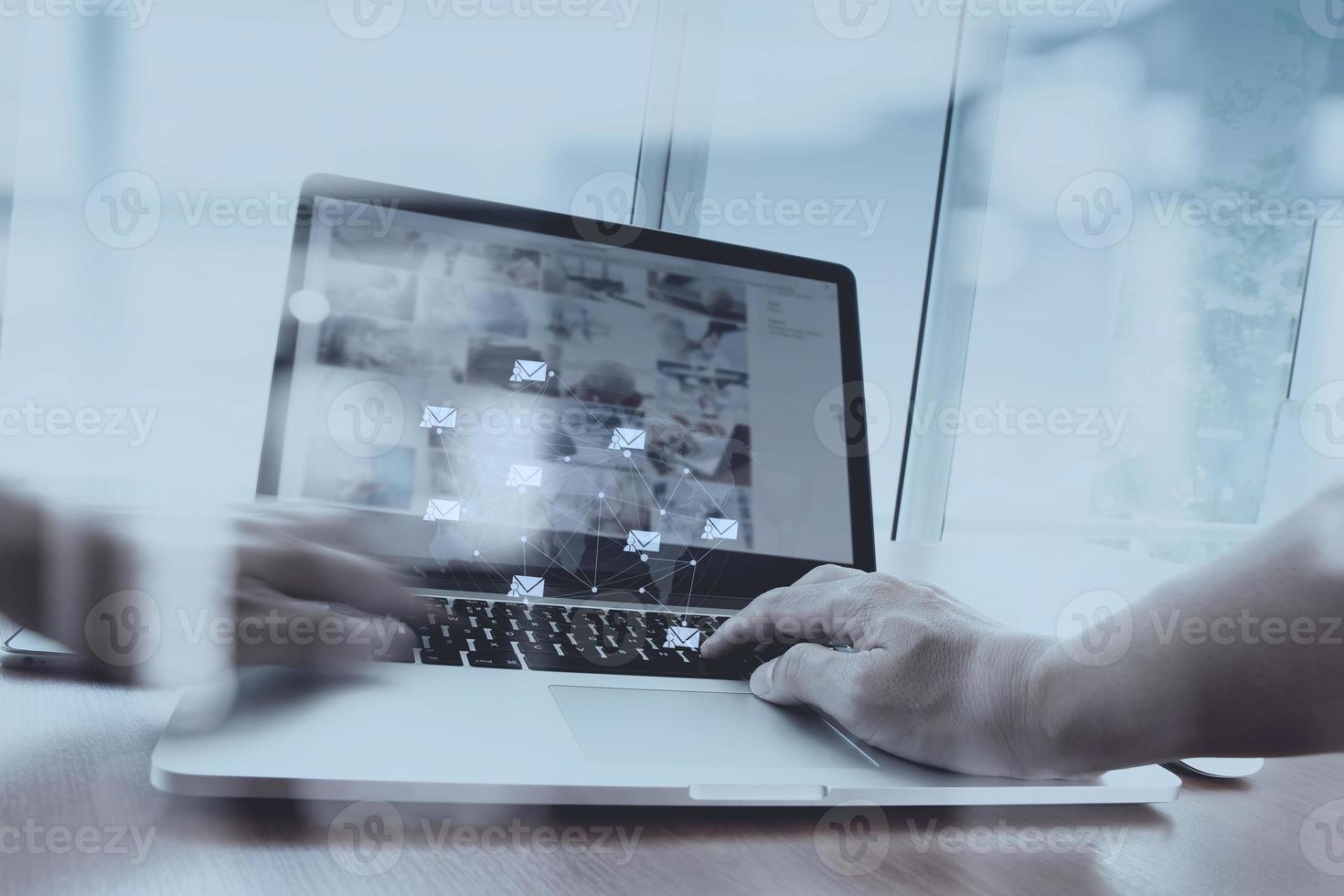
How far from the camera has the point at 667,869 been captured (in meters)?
0.34

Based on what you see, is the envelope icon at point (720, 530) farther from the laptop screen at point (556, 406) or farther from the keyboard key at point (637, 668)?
the keyboard key at point (637, 668)

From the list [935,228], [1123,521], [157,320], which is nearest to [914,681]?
[157,320]

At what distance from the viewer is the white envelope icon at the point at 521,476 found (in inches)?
28.6

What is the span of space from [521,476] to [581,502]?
0.20 ft

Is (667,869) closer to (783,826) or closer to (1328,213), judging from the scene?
(783,826)

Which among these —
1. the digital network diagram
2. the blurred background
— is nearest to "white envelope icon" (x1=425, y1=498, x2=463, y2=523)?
the digital network diagram

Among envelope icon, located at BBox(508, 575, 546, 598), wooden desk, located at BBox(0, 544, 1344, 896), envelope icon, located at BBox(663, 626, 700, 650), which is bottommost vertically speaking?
wooden desk, located at BBox(0, 544, 1344, 896)

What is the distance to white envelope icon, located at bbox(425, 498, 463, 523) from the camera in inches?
27.9

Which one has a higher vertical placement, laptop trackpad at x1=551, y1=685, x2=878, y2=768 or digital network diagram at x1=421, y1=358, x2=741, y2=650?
digital network diagram at x1=421, y1=358, x2=741, y2=650

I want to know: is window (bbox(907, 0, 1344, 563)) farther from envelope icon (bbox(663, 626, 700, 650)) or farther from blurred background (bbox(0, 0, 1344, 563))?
envelope icon (bbox(663, 626, 700, 650))

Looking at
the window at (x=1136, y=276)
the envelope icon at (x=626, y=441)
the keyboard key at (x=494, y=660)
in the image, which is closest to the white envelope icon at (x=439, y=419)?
the envelope icon at (x=626, y=441)

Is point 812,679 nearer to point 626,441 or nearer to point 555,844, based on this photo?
point 555,844

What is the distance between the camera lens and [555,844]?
355 mm

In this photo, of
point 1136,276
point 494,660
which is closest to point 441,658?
point 494,660
